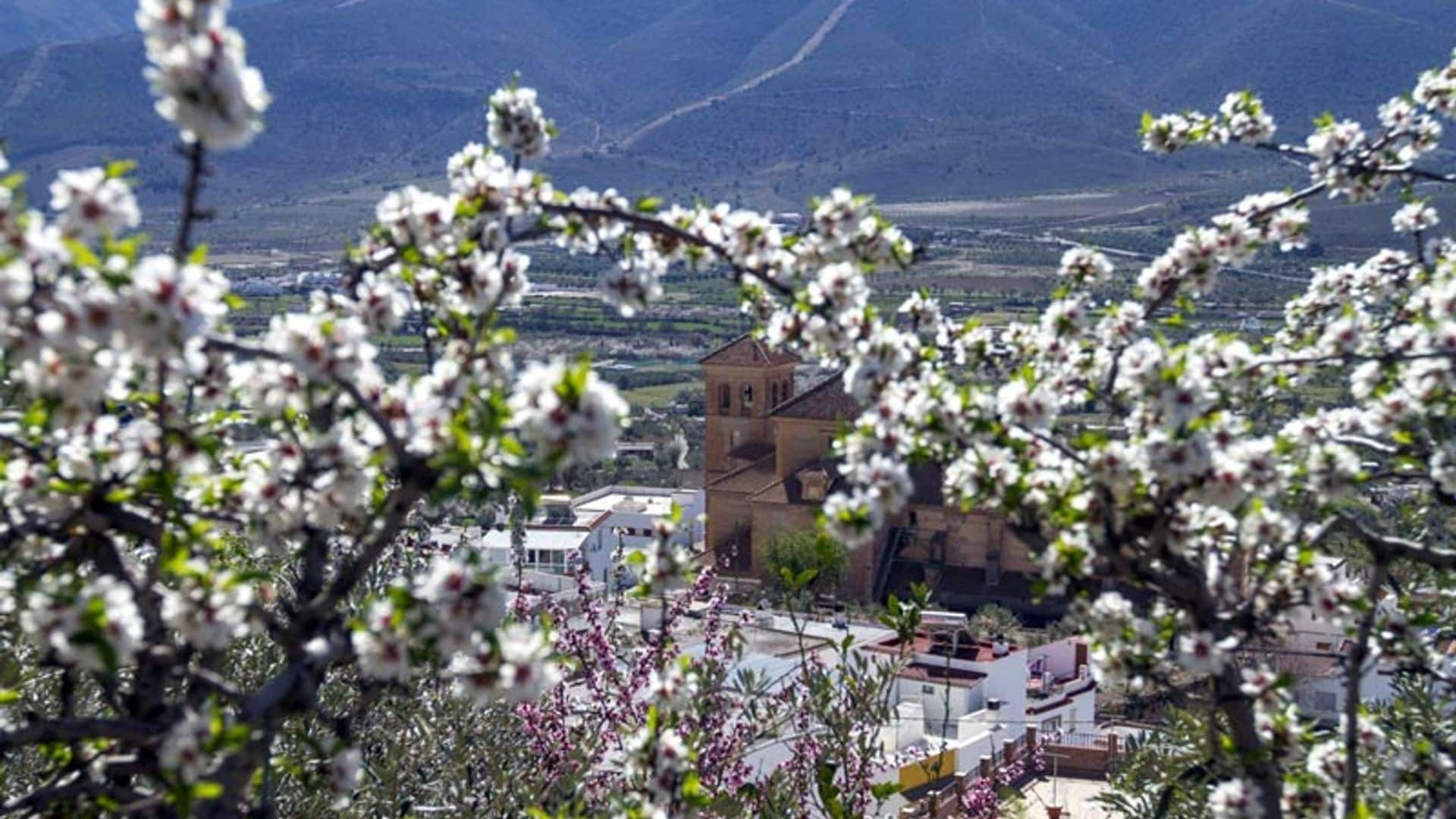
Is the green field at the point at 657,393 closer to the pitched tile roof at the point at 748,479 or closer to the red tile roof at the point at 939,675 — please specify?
the pitched tile roof at the point at 748,479

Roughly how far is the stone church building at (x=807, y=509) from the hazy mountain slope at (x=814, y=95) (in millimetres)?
74871

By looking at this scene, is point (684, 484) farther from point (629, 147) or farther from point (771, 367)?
point (629, 147)

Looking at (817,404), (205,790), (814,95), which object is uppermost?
(814,95)

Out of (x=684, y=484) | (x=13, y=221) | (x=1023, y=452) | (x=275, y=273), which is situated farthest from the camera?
(x=275, y=273)

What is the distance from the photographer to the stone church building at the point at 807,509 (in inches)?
1542

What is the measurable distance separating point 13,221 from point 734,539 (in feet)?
129

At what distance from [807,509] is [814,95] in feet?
453

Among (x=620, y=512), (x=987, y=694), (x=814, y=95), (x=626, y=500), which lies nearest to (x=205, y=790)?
(x=987, y=694)

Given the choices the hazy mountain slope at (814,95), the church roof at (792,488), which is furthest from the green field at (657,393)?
the hazy mountain slope at (814,95)

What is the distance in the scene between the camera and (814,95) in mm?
171375

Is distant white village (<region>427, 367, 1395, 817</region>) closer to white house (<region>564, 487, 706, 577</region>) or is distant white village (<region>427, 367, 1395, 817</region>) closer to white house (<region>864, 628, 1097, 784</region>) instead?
white house (<region>864, 628, 1097, 784</region>)

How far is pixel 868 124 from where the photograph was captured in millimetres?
159875

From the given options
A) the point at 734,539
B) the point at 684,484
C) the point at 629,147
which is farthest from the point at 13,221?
the point at 629,147

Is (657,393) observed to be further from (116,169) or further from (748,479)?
(116,169)
